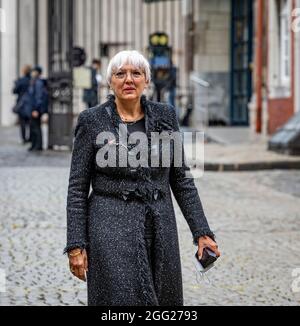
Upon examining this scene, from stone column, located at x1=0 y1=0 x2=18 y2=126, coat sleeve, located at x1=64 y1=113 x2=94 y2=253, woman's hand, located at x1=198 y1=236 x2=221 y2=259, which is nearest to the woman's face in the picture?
coat sleeve, located at x1=64 y1=113 x2=94 y2=253

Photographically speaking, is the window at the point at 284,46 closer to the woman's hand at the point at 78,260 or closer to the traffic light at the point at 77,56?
the traffic light at the point at 77,56

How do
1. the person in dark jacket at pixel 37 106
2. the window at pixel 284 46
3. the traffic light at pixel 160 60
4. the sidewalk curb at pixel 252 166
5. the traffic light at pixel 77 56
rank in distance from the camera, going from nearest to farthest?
1. the sidewalk curb at pixel 252 166
2. the person in dark jacket at pixel 37 106
3. the traffic light at pixel 77 56
4. the window at pixel 284 46
5. the traffic light at pixel 160 60

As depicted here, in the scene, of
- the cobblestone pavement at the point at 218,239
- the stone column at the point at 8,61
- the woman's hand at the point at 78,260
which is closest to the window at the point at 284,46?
the cobblestone pavement at the point at 218,239

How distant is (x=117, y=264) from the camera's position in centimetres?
420

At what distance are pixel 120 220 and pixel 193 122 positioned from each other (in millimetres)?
22411

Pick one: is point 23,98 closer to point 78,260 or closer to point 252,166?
point 252,166

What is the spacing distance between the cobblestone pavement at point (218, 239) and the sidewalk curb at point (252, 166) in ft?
2.66

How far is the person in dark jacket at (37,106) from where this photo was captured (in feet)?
62.3

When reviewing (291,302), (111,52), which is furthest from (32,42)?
(291,302)

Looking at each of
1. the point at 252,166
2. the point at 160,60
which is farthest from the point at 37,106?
the point at 252,166

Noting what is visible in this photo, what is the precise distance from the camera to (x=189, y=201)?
4.41 metres

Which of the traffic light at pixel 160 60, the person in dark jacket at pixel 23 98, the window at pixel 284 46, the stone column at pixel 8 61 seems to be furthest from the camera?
the stone column at pixel 8 61

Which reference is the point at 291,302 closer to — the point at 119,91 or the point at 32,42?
the point at 119,91

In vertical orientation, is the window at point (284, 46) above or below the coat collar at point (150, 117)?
above
